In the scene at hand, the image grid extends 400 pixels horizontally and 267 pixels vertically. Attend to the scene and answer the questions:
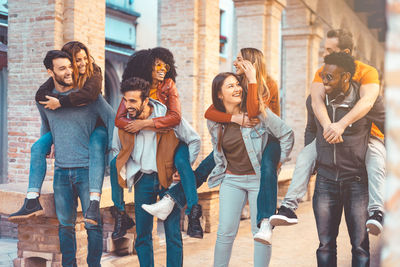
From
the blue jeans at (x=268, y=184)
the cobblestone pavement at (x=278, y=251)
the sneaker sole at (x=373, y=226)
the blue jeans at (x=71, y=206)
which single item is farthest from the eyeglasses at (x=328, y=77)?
the cobblestone pavement at (x=278, y=251)

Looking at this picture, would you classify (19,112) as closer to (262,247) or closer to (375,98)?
(262,247)

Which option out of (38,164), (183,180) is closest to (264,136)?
(183,180)

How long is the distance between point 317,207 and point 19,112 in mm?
4137

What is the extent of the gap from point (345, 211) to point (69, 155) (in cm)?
198

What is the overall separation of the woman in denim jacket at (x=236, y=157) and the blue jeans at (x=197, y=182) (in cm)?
18

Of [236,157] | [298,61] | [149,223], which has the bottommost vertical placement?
[149,223]

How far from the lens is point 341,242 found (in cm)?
650

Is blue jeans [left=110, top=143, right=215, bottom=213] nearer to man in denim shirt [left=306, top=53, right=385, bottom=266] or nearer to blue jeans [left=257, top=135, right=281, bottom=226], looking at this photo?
blue jeans [left=257, top=135, right=281, bottom=226]

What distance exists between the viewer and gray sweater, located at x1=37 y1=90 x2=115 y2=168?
376cm

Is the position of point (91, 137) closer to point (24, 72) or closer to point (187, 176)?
point (187, 176)

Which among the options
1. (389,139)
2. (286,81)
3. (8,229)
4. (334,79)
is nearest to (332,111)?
(334,79)

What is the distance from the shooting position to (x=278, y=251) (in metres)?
6.14

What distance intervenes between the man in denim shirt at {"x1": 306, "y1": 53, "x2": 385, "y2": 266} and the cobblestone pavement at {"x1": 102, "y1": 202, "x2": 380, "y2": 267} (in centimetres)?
221

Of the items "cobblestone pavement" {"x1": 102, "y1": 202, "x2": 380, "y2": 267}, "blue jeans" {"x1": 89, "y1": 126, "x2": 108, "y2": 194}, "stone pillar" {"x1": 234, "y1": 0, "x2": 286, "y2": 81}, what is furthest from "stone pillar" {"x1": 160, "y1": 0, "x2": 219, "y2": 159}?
"blue jeans" {"x1": 89, "y1": 126, "x2": 108, "y2": 194}
